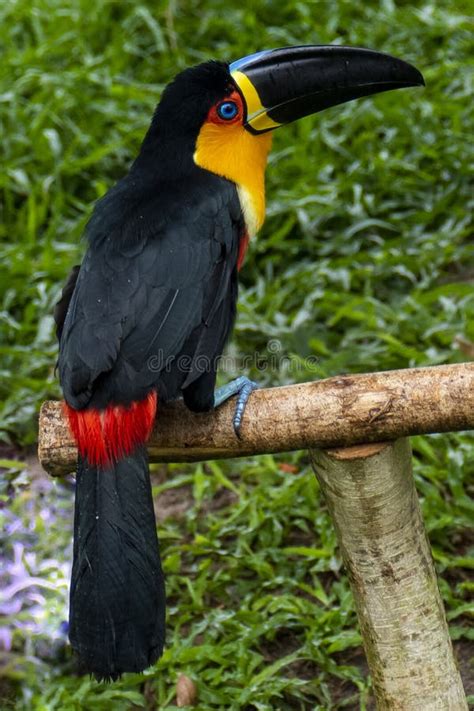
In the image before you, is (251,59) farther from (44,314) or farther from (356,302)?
(44,314)

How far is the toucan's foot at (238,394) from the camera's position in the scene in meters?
2.38

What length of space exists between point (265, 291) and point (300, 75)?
62.8 inches

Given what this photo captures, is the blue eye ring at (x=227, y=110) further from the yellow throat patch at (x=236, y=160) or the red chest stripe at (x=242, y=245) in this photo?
the red chest stripe at (x=242, y=245)

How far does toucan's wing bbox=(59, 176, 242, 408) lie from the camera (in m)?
2.39

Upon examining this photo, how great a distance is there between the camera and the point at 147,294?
2.52m

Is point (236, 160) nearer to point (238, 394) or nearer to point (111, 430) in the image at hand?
point (238, 394)

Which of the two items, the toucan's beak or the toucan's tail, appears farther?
the toucan's beak

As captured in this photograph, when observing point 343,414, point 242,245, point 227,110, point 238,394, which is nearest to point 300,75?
point 227,110

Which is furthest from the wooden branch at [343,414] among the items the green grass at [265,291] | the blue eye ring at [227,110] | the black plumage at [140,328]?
the blue eye ring at [227,110]

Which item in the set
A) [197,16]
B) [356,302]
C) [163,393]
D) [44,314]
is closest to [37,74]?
[197,16]

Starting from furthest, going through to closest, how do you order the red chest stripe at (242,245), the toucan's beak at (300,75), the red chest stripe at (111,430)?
the toucan's beak at (300,75), the red chest stripe at (242,245), the red chest stripe at (111,430)

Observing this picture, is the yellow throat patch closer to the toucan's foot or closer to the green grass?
the toucan's foot

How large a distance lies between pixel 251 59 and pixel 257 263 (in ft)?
5.65

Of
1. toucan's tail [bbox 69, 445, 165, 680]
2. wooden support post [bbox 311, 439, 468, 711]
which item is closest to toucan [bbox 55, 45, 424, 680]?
toucan's tail [bbox 69, 445, 165, 680]
